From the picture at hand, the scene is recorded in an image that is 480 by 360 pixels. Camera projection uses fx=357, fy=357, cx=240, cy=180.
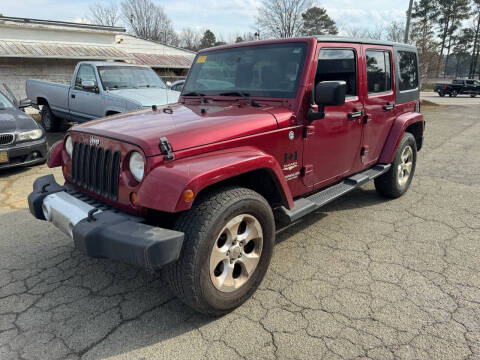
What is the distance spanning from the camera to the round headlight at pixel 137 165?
234cm

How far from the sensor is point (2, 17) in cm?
1490

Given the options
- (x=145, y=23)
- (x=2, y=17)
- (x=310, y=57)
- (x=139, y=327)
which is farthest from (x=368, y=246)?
(x=145, y=23)

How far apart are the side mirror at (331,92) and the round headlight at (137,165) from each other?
149cm

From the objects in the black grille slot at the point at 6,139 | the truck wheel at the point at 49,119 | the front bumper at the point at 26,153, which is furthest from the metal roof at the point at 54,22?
the black grille slot at the point at 6,139

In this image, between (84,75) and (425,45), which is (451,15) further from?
(84,75)

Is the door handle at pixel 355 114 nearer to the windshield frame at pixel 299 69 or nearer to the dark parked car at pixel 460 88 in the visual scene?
the windshield frame at pixel 299 69

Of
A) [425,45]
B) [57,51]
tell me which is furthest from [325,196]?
[425,45]

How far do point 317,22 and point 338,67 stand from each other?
40988mm

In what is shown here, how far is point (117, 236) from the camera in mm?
2109

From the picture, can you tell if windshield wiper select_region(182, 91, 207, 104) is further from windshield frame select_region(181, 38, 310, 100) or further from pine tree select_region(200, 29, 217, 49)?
pine tree select_region(200, 29, 217, 49)

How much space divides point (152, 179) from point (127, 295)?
1.18 metres

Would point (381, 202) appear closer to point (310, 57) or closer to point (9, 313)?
point (310, 57)

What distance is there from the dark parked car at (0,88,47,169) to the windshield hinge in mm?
4820

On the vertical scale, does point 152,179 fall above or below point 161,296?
above
